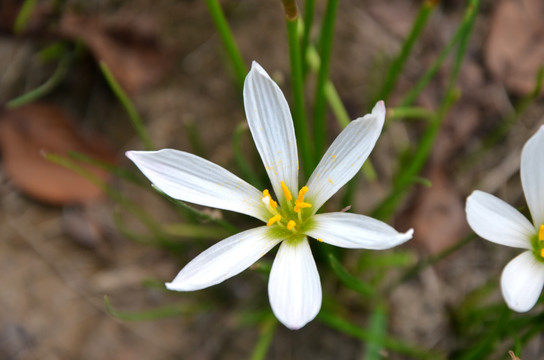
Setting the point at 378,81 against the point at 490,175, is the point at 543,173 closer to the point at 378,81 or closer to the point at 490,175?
the point at 490,175

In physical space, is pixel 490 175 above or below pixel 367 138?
above

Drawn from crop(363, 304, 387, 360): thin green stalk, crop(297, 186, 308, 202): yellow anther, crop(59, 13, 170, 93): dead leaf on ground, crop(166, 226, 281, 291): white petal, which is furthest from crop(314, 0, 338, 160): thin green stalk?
crop(59, 13, 170, 93): dead leaf on ground

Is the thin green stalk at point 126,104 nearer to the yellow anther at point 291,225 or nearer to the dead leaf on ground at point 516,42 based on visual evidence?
the yellow anther at point 291,225

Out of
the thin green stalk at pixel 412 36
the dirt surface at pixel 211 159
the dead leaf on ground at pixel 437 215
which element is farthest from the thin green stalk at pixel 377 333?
the thin green stalk at pixel 412 36

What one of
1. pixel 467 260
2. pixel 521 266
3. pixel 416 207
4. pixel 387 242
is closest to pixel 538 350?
pixel 467 260

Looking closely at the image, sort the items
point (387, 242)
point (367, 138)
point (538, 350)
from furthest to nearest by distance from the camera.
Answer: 1. point (538, 350)
2. point (367, 138)
3. point (387, 242)

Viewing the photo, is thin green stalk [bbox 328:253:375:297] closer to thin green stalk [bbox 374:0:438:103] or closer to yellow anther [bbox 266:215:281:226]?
yellow anther [bbox 266:215:281:226]

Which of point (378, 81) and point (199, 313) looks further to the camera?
point (378, 81)
